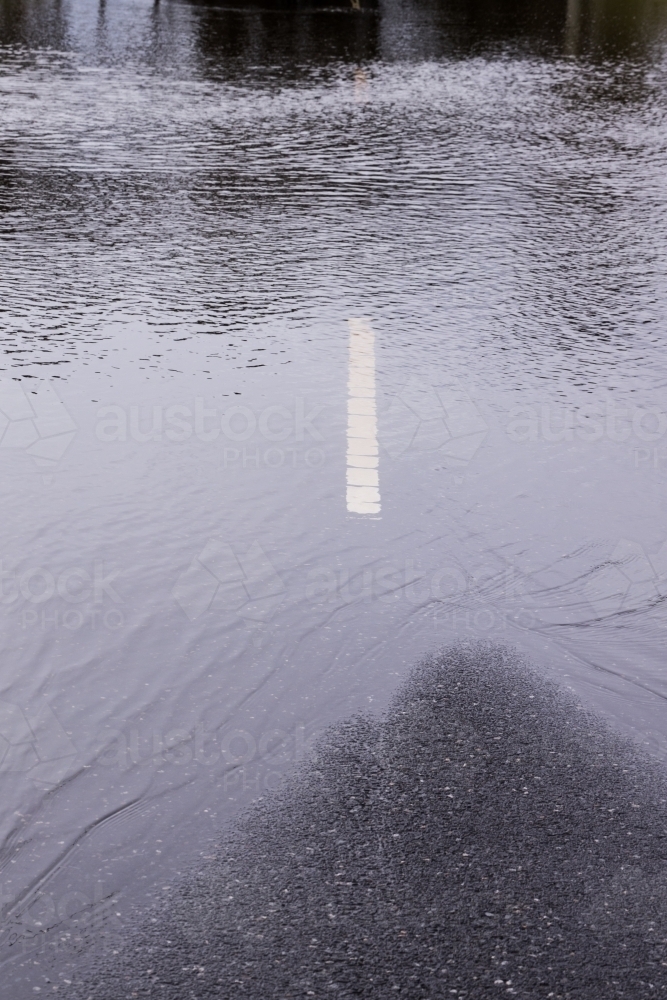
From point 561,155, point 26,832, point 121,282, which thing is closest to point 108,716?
point 26,832

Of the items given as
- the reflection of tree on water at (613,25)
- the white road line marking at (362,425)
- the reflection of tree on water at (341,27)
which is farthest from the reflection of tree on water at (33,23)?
the white road line marking at (362,425)

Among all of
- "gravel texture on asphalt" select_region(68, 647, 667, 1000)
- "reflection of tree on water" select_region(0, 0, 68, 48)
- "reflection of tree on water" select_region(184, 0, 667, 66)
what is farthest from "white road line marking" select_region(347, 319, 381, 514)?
"reflection of tree on water" select_region(0, 0, 68, 48)

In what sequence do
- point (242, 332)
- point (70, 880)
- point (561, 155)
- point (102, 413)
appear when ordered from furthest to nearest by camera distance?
1. point (561, 155)
2. point (242, 332)
3. point (102, 413)
4. point (70, 880)

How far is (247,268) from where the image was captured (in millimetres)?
8859

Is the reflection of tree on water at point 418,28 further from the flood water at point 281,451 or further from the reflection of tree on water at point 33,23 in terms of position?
the flood water at point 281,451

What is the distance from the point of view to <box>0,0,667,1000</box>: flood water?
410 centimetres

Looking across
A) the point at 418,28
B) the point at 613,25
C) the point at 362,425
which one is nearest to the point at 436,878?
the point at 362,425

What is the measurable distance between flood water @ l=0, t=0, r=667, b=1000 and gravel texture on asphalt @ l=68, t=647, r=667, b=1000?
15cm

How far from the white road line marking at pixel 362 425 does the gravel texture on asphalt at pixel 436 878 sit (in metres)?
1.60

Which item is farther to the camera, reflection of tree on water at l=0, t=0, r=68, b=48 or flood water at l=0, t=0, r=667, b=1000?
reflection of tree on water at l=0, t=0, r=68, b=48

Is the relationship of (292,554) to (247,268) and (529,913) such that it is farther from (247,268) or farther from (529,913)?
(247,268)

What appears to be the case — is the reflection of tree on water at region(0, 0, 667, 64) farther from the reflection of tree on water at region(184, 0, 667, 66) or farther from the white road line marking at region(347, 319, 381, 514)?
the white road line marking at region(347, 319, 381, 514)

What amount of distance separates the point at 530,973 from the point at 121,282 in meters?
6.22

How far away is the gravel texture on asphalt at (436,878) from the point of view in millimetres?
3107
